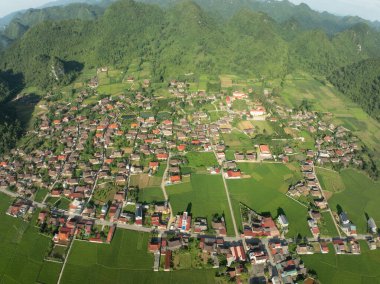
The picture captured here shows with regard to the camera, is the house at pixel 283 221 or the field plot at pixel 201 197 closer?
the house at pixel 283 221

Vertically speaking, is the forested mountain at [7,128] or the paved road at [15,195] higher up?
the forested mountain at [7,128]

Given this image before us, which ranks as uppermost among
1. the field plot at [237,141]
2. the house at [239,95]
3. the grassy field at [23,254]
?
the house at [239,95]

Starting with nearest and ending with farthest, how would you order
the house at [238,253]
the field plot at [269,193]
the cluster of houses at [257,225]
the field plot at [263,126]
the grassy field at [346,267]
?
the grassy field at [346,267], the house at [238,253], the cluster of houses at [257,225], the field plot at [269,193], the field plot at [263,126]

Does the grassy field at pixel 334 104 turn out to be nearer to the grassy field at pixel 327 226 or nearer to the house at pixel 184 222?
the grassy field at pixel 327 226

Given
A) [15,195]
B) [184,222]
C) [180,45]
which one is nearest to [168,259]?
[184,222]

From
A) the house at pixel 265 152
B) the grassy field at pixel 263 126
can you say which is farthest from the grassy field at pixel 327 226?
the grassy field at pixel 263 126

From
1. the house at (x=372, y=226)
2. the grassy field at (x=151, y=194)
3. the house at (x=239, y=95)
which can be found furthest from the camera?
the house at (x=239, y=95)

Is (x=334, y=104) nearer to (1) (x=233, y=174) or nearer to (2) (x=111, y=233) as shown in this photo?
(1) (x=233, y=174)

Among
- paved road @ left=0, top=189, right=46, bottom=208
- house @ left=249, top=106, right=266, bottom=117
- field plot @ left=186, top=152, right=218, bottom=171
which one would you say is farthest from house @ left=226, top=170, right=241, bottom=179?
paved road @ left=0, top=189, right=46, bottom=208
